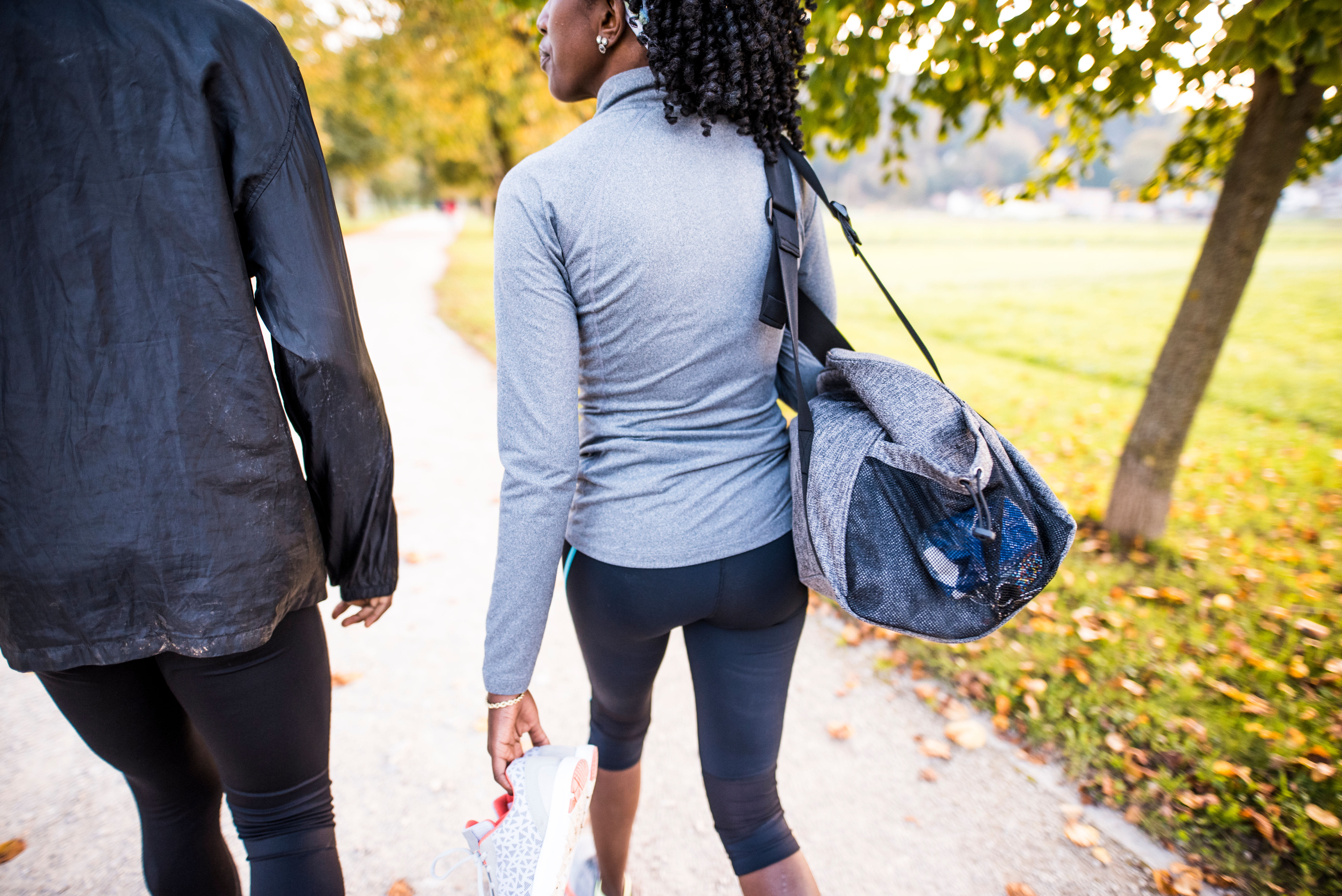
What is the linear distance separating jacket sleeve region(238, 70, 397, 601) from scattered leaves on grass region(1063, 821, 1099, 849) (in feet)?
7.76

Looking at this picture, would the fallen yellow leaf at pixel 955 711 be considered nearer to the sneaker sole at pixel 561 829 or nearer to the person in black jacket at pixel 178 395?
the sneaker sole at pixel 561 829

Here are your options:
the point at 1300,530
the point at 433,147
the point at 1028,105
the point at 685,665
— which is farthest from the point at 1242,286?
the point at 433,147

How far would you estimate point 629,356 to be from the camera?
4.00 feet

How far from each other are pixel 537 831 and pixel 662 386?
83 centimetres

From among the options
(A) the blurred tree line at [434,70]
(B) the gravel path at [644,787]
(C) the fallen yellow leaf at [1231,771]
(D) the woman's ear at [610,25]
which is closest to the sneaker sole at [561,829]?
(B) the gravel path at [644,787]

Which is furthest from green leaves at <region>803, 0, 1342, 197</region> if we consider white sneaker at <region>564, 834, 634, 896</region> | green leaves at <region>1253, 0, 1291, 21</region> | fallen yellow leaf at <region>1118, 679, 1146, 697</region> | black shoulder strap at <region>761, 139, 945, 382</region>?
white sneaker at <region>564, 834, 634, 896</region>

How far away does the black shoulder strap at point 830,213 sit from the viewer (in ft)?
4.20

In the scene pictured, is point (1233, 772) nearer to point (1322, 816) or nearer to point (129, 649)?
point (1322, 816)

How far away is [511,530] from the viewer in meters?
1.23

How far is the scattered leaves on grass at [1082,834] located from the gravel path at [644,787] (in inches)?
1.2

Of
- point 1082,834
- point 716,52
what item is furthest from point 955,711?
point 716,52

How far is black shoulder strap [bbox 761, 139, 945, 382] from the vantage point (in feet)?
4.20

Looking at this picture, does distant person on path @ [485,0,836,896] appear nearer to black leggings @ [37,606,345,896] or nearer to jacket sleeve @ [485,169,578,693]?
jacket sleeve @ [485,169,578,693]

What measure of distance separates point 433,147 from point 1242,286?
28.2 metres
